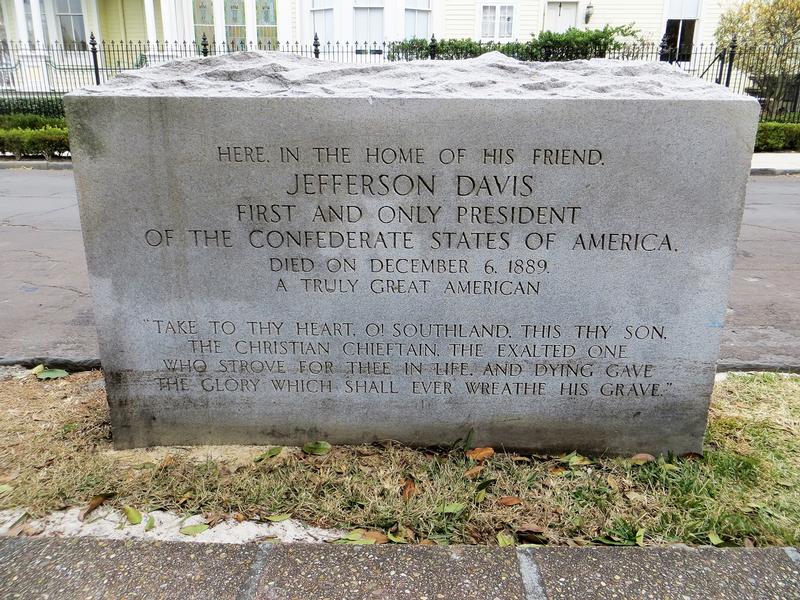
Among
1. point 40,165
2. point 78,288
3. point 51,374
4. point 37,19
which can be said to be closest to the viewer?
point 51,374

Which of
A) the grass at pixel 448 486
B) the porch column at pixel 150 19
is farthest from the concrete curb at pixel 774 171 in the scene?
the porch column at pixel 150 19

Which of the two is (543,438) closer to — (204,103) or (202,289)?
(202,289)

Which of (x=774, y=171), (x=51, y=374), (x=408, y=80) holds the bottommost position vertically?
(x=774, y=171)

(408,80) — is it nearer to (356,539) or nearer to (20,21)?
(356,539)

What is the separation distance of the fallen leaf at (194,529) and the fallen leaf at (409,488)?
2.69 feet

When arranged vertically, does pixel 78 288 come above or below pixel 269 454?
below

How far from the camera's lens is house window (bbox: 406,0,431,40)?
20172 mm

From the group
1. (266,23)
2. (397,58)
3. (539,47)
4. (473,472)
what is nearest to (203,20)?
(266,23)

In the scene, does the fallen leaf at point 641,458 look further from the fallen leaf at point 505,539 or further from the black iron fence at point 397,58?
the black iron fence at point 397,58

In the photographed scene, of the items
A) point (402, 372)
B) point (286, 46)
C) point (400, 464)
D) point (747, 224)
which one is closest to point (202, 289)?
point (402, 372)

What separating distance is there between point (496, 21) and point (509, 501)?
69.0ft

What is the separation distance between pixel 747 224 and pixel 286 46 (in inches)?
652

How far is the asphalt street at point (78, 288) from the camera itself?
438cm

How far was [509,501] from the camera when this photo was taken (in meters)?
2.65
